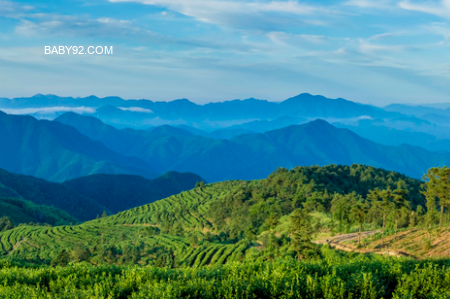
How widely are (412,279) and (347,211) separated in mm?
49344

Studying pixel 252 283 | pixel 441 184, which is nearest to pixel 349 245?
pixel 441 184

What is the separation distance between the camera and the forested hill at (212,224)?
265ft

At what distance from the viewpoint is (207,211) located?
474 ft

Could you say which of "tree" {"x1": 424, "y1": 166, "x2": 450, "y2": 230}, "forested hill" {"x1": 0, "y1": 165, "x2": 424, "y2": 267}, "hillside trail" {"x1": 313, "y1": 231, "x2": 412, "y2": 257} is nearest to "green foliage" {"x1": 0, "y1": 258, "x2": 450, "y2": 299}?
"hillside trail" {"x1": 313, "y1": 231, "x2": 412, "y2": 257}

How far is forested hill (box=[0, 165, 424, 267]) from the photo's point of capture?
8088 cm

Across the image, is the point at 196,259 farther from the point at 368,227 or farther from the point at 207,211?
the point at 207,211

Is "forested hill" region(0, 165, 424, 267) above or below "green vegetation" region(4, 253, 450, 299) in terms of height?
below

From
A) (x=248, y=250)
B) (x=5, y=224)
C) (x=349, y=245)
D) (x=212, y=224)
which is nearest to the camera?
(x=349, y=245)

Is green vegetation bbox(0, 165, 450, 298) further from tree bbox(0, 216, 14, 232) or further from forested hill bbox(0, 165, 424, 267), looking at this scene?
tree bbox(0, 216, 14, 232)

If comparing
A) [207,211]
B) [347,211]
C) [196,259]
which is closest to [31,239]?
[207,211]

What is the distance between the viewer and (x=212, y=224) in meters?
132

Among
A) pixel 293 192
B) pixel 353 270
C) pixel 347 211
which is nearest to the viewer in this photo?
pixel 353 270

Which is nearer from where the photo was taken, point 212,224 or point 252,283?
point 252,283

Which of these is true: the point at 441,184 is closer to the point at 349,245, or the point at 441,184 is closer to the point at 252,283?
the point at 349,245
